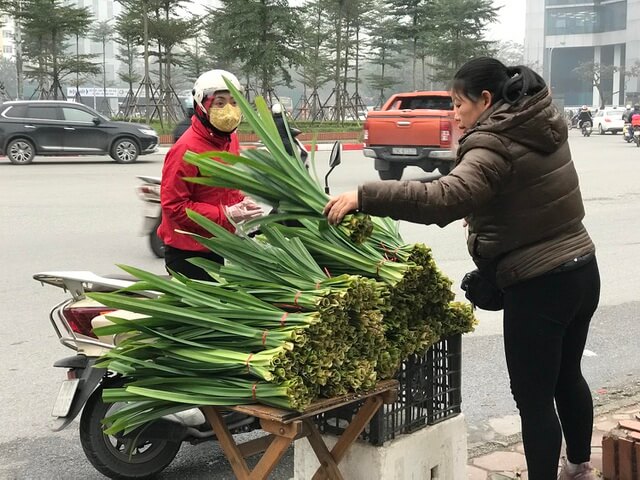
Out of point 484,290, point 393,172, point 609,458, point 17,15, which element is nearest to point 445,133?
point 393,172

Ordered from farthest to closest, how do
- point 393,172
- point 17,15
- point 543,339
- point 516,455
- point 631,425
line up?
point 17,15
point 393,172
point 516,455
point 631,425
point 543,339

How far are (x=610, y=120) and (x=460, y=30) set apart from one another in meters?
9.35

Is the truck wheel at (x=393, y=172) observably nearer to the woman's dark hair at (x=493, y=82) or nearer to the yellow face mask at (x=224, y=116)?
the yellow face mask at (x=224, y=116)

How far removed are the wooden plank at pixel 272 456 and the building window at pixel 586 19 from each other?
4355 inches

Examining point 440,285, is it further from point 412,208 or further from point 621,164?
point 621,164

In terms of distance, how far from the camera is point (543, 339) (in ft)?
9.10

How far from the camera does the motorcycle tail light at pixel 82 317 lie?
3.47 metres

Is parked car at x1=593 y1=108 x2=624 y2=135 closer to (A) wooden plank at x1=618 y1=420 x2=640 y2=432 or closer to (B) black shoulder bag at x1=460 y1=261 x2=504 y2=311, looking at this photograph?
(A) wooden plank at x1=618 y1=420 x2=640 y2=432

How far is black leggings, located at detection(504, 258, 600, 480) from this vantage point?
276 centimetres

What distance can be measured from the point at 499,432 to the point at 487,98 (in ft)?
7.02

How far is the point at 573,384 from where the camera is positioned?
122 inches

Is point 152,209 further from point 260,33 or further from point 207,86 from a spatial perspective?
point 260,33

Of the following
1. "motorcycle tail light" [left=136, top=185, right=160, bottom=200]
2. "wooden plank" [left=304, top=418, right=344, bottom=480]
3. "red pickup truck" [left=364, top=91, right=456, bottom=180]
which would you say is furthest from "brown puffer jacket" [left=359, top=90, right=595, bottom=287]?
"red pickup truck" [left=364, top=91, right=456, bottom=180]

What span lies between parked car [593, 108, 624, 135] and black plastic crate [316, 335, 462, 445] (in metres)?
41.9
